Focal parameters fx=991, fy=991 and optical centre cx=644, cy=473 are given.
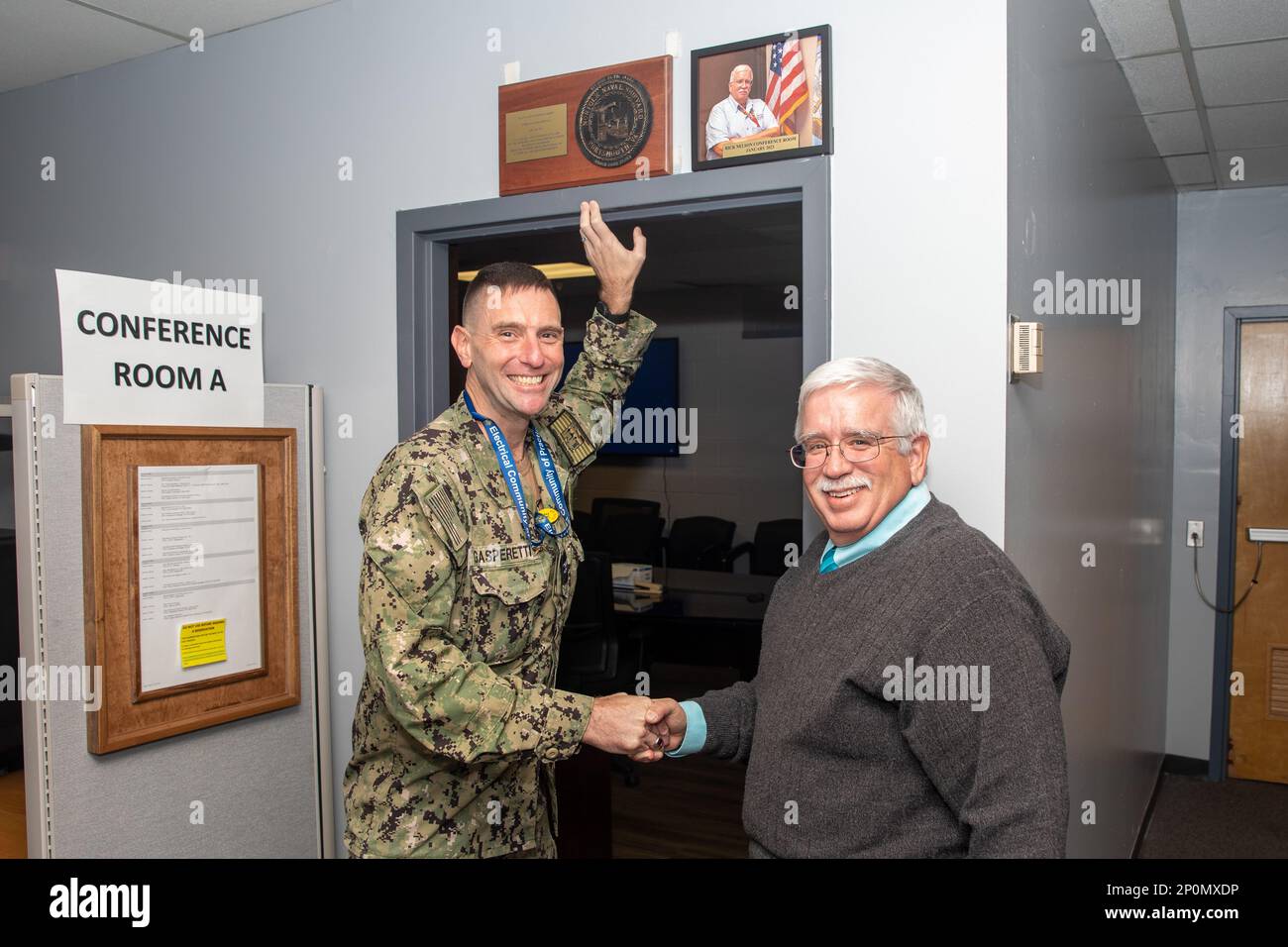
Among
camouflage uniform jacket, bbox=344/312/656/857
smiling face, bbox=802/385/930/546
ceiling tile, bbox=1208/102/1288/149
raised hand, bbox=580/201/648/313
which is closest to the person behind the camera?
smiling face, bbox=802/385/930/546

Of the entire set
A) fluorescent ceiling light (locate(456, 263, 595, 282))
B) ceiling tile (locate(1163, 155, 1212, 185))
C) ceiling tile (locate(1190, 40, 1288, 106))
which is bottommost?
fluorescent ceiling light (locate(456, 263, 595, 282))

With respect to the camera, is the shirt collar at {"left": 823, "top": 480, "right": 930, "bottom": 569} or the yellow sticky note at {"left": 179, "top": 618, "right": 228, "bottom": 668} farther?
the yellow sticky note at {"left": 179, "top": 618, "right": 228, "bottom": 668}

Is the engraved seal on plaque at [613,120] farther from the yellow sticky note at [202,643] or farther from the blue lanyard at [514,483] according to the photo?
the yellow sticky note at [202,643]

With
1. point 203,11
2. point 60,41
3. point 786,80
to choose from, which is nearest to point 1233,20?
point 786,80

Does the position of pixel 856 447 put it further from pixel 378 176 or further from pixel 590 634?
pixel 590 634

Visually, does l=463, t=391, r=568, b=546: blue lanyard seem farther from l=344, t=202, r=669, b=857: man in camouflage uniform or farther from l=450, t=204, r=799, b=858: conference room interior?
l=450, t=204, r=799, b=858: conference room interior

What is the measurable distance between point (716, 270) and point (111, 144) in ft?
14.0

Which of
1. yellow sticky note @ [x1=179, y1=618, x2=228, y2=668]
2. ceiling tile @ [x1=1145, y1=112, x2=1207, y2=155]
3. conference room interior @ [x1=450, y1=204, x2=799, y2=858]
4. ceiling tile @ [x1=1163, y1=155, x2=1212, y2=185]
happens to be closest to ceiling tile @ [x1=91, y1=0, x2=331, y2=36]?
yellow sticky note @ [x1=179, y1=618, x2=228, y2=668]

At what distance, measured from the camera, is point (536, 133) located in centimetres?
217

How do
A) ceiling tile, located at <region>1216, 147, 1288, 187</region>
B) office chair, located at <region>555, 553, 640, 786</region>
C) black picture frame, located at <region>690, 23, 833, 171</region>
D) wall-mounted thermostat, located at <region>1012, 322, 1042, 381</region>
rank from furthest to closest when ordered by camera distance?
ceiling tile, located at <region>1216, 147, 1288, 187</region>
office chair, located at <region>555, 553, 640, 786</region>
black picture frame, located at <region>690, 23, 833, 171</region>
wall-mounted thermostat, located at <region>1012, 322, 1042, 381</region>

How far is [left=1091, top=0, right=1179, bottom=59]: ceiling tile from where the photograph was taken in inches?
99.0

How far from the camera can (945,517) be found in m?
1.44

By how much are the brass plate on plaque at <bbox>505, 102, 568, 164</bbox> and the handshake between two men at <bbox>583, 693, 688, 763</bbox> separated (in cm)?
119

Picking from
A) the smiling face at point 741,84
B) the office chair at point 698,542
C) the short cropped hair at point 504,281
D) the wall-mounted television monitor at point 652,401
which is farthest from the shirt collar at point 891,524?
the wall-mounted television monitor at point 652,401
